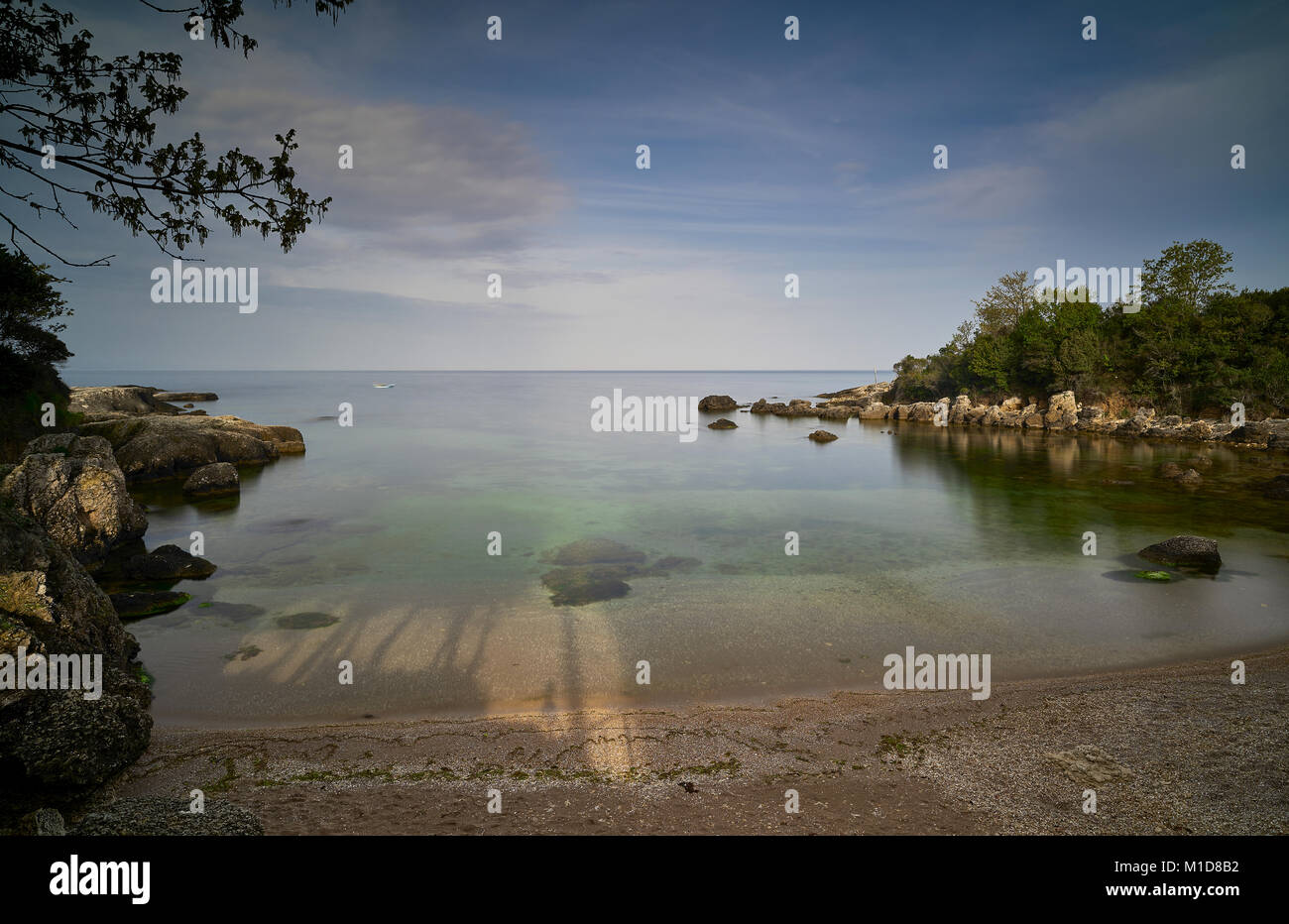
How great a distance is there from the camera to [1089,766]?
875 cm

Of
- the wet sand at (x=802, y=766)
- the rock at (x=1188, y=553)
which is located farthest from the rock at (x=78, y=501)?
Result: the rock at (x=1188, y=553)

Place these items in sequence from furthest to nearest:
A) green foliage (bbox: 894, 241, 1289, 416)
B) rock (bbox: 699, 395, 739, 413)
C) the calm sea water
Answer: rock (bbox: 699, 395, 739, 413)
green foliage (bbox: 894, 241, 1289, 416)
the calm sea water

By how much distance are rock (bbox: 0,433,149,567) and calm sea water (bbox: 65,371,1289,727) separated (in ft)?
8.74

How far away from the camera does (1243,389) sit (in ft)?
177

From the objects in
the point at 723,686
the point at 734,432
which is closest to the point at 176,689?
the point at 723,686

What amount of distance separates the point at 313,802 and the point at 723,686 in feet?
24.0

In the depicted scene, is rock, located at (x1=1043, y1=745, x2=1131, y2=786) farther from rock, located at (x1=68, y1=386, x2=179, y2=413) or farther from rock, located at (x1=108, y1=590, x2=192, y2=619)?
rock, located at (x1=68, y1=386, x2=179, y2=413)

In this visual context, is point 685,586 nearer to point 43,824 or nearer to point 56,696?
point 56,696

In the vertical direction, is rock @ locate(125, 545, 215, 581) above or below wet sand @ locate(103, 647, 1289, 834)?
above

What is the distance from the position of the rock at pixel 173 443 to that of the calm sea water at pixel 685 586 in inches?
95.3

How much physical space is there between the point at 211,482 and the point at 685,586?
86.8 feet

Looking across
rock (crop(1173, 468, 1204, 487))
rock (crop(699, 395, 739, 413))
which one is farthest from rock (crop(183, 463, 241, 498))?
rock (crop(699, 395, 739, 413))

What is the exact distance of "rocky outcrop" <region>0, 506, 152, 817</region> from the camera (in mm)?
7547

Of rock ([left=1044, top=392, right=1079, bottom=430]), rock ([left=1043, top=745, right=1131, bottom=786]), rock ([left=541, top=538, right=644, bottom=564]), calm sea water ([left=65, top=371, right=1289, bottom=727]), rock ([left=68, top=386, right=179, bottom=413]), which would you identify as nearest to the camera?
rock ([left=1043, top=745, right=1131, bottom=786])
